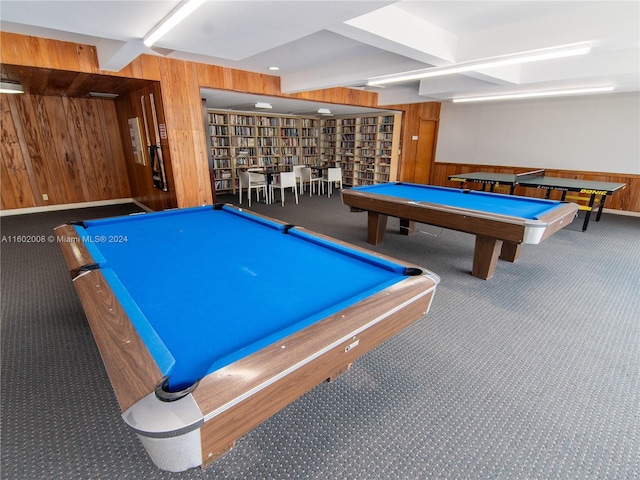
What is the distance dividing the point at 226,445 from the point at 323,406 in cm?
90

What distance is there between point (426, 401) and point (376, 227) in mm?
2536

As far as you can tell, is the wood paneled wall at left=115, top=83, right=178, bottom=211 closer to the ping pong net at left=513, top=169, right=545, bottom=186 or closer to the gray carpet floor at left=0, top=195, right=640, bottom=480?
the gray carpet floor at left=0, top=195, right=640, bottom=480

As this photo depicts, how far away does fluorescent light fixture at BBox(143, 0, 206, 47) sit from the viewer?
1.84 metres

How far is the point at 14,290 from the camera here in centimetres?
277

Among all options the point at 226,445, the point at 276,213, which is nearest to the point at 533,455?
the point at 226,445

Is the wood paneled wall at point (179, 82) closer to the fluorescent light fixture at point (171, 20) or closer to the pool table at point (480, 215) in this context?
the fluorescent light fixture at point (171, 20)

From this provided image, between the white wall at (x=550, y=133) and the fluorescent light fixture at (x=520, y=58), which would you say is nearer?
the fluorescent light fixture at (x=520, y=58)

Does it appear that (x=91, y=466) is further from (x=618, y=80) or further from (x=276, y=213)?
(x=618, y=80)

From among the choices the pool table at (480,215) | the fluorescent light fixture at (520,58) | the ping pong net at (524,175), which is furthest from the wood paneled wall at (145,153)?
the ping pong net at (524,175)

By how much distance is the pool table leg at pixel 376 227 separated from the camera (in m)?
3.92

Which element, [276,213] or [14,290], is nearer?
[14,290]

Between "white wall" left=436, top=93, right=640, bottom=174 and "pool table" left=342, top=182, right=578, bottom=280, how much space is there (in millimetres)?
4078

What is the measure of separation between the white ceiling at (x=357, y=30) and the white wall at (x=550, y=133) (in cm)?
198

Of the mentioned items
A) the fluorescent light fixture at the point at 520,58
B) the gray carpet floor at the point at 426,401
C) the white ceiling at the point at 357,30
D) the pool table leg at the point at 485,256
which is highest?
the white ceiling at the point at 357,30
